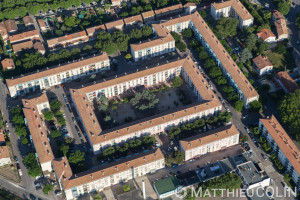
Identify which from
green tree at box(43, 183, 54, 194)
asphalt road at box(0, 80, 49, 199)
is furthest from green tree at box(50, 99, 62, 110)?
green tree at box(43, 183, 54, 194)

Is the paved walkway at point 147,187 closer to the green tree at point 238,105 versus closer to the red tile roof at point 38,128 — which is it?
the red tile roof at point 38,128

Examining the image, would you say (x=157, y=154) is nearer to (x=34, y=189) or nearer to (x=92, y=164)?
(x=92, y=164)

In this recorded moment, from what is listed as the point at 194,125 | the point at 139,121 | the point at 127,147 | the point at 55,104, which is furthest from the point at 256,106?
the point at 55,104

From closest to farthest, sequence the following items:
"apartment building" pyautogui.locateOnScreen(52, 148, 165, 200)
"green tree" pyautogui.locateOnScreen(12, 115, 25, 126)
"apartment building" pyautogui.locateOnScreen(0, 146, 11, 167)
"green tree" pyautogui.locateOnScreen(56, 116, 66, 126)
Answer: "apartment building" pyautogui.locateOnScreen(52, 148, 165, 200) → "apartment building" pyautogui.locateOnScreen(0, 146, 11, 167) → "green tree" pyautogui.locateOnScreen(12, 115, 25, 126) → "green tree" pyautogui.locateOnScreen(56, 116, 66, 126)

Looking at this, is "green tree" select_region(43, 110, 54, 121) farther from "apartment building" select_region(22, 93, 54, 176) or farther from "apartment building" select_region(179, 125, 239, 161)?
"apartment building" select_region(179, 125, 239, 161)

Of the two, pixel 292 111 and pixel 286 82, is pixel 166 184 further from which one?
pixel 286 82
